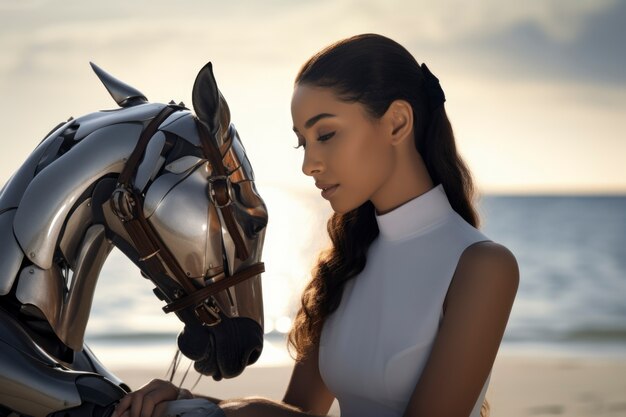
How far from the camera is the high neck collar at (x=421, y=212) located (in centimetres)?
201

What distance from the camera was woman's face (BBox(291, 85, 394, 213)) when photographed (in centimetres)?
187

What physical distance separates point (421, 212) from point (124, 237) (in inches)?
25.3

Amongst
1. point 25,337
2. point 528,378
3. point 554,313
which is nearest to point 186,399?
point 25,337

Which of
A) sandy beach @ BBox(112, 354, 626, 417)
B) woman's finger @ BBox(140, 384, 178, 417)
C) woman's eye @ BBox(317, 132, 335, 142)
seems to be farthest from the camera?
sandy beach @ BBox(112, 354, 626, 417)

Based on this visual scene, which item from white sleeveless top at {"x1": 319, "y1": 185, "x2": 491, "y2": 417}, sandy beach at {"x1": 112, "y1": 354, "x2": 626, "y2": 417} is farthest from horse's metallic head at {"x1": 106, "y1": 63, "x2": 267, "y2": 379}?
sandy beach at {"x1": 112, "y1": 354, "x2": 626, "y2": 417}

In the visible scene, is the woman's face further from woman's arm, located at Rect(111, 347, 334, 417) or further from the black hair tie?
woman's arm, located at Rect(111, 347, 334, 417)

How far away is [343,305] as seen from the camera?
2.14m

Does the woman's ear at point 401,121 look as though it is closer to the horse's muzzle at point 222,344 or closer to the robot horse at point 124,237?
the robot horse at point 124,237

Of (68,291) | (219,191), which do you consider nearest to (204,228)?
(219,191)

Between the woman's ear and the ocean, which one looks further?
the ocean

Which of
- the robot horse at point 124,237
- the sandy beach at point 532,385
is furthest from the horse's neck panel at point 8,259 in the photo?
the sandy beach at point 532,385

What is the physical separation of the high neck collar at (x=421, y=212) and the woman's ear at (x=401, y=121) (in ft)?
0.52

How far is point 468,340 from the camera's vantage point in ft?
5.89

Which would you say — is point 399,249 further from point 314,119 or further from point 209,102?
point 209,102
